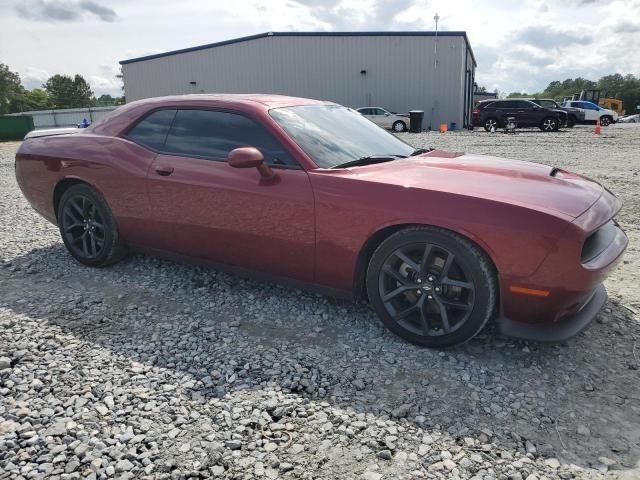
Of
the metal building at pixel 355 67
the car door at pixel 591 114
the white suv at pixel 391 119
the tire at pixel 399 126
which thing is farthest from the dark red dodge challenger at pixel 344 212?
the car door at pixel 591 114

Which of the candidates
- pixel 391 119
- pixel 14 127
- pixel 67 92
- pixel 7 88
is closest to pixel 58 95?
pixel 67 92

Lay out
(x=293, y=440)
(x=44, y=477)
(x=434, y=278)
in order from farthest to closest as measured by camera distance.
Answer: (x=434, y=278) < (x=293, y=440) < (x=44, y=477)

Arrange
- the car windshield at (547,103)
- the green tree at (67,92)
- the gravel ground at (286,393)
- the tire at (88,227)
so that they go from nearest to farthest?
the gravel ground at (286,393), the tire at (88,227), the car windshield at (547,103), the green tree at (67,92)

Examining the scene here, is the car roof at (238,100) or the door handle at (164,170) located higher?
the car roof at (238,100)

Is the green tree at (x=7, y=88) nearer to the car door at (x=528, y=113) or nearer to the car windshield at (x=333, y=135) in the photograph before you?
the car door at (x=528, y=113)

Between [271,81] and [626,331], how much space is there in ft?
95.8

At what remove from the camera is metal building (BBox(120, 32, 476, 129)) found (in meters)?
28.1

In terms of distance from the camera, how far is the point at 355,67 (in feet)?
95.2

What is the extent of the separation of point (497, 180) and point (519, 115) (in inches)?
909

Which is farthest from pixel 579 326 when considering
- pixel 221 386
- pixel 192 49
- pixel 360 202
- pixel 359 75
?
pixel 192 49

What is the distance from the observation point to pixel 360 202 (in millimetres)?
2902

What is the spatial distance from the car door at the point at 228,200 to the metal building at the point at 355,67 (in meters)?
26.9

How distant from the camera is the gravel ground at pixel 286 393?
2068 millimetres

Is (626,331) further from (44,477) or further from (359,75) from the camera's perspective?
(359,75)
